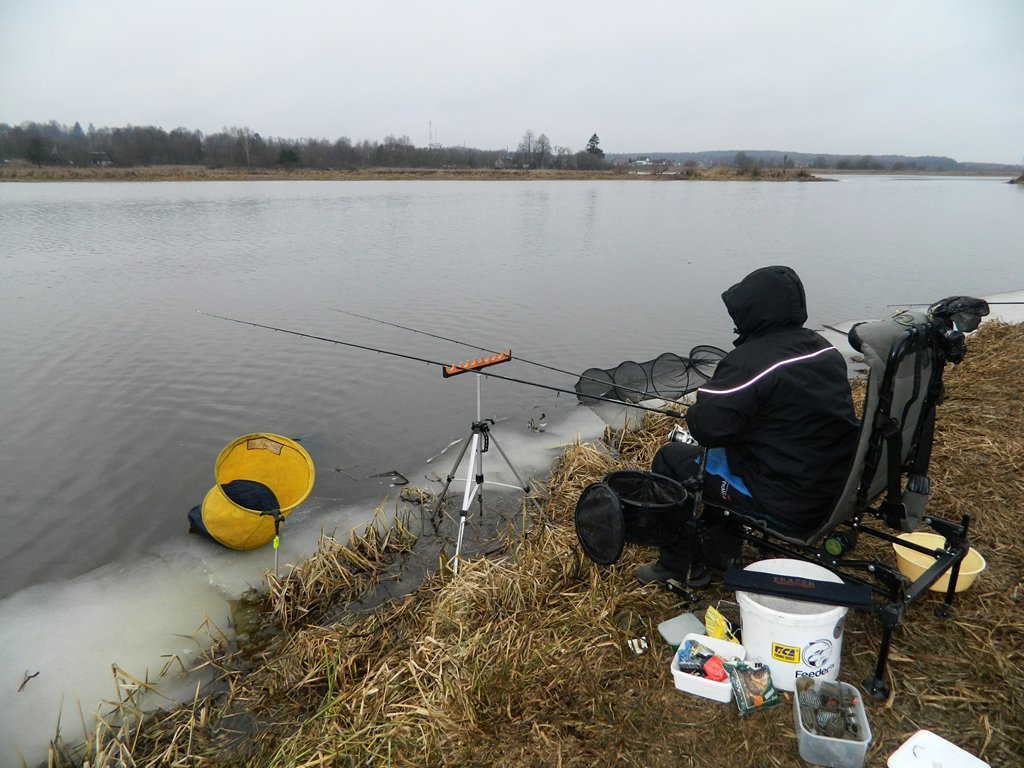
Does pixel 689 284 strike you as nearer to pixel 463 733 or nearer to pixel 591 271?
pixel 591 271

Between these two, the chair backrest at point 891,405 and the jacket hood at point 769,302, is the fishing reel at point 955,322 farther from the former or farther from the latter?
the jacket hood at point 769,302

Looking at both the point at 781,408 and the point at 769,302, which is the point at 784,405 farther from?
the point at 769,302

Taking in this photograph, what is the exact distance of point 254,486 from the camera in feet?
15.3

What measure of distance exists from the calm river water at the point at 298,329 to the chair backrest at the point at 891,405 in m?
3.55

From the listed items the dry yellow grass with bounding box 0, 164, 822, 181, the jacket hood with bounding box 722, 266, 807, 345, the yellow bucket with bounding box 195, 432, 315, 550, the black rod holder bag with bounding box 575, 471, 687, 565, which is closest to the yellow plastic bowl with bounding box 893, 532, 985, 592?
the black rod holder bag with bounding box 575, 471, 687, 565

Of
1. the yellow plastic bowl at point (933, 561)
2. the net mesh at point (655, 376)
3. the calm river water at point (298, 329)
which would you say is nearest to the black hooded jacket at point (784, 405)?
the yellow plastic bowl at point (933, 561)

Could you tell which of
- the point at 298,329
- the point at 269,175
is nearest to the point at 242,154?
the point at 269,175

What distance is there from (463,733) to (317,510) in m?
3.27

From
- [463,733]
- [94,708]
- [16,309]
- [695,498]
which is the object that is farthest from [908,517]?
[16,309]

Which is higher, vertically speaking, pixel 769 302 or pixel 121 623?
pixel 769 302

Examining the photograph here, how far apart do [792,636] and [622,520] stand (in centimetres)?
85

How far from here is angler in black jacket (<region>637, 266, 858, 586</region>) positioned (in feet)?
8.63

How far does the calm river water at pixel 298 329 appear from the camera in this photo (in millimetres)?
5387

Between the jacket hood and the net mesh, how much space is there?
3.96 meters
